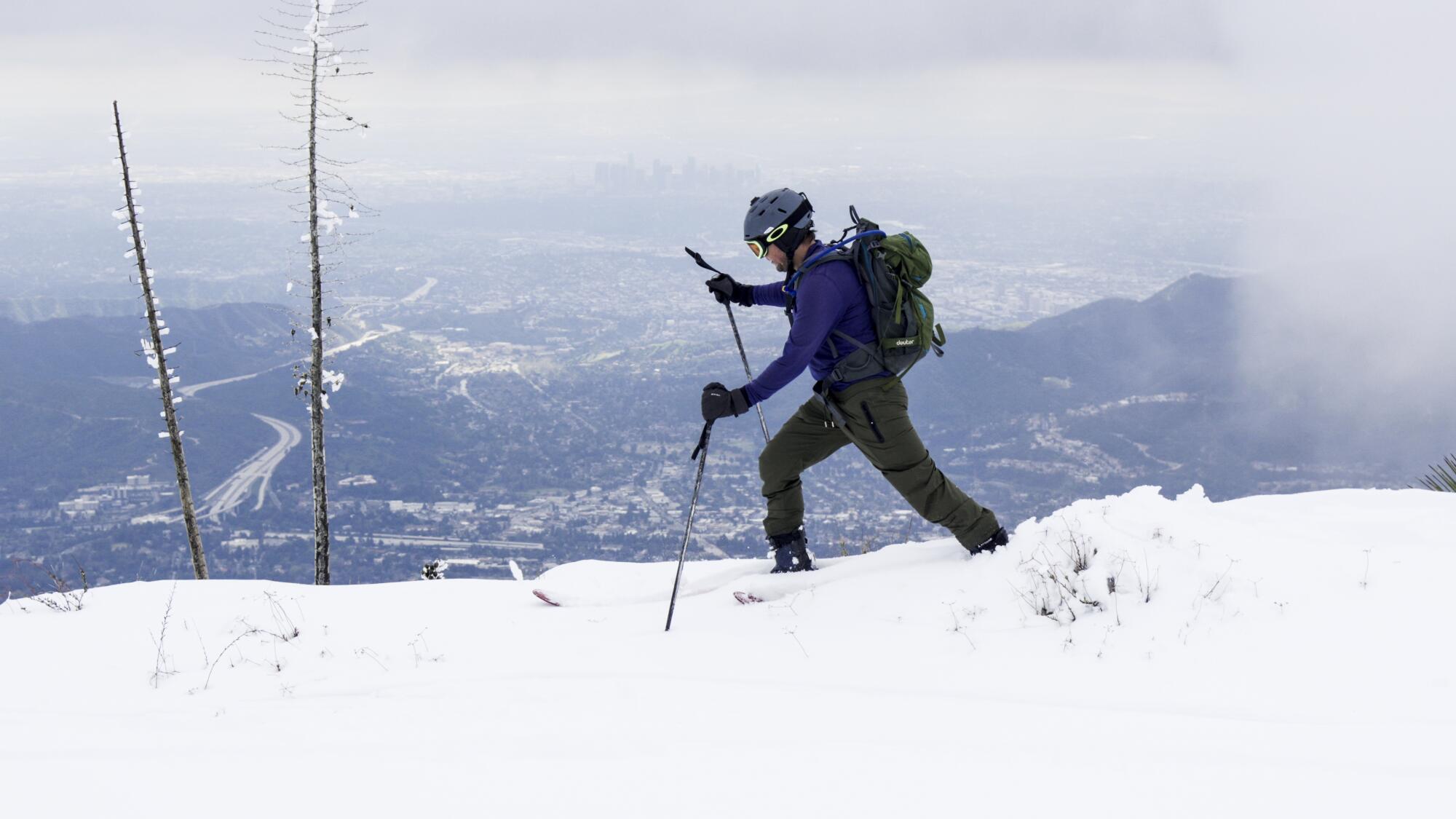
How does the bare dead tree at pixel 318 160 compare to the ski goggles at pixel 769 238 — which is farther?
the bare dead tree at pixel 318 160

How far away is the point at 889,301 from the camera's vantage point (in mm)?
5566

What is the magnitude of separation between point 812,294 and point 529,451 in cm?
13928

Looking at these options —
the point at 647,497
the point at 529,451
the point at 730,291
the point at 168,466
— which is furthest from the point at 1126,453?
the point at 168,466

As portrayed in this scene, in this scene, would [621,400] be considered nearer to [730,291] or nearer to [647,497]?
[647,497]

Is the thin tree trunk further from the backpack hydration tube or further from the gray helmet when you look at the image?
the backpack hydration tube

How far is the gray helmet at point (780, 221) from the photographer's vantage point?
562 cm

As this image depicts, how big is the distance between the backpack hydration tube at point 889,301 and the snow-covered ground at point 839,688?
4.83 ft

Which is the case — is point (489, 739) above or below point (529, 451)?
above

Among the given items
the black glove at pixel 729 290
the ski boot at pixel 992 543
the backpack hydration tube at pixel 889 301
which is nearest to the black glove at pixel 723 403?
the backpack hydration tube at pixel 889 301

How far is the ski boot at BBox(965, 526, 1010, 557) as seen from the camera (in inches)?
230

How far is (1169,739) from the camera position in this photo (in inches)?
140

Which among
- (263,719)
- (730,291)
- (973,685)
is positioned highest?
(730,291)

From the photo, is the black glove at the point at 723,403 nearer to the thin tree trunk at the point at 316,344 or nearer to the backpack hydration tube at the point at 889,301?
the backpack hydration tube at the point at 889,301

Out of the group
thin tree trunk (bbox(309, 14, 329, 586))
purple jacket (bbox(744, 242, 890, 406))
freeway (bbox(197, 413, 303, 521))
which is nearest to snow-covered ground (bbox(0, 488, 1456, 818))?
purple jacket (bbox(744, 242, 890, 406))
